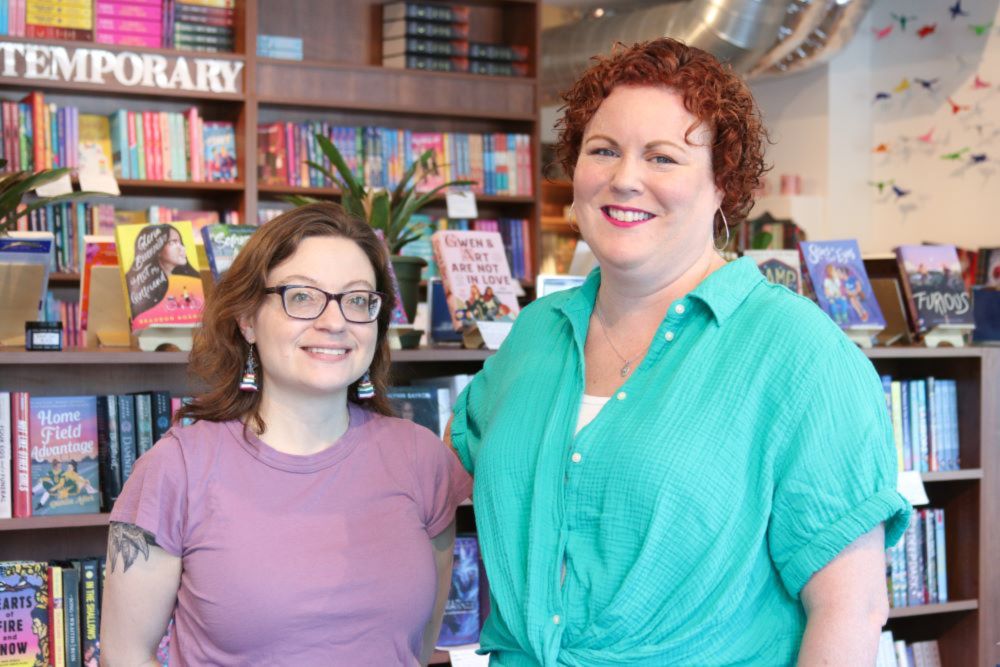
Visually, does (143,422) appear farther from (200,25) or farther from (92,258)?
(200,25)

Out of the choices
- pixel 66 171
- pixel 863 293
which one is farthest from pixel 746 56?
pixel 66 171

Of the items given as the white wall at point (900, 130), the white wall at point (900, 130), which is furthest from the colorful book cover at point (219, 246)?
the white wall at point (900, 130)

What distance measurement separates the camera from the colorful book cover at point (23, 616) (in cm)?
232

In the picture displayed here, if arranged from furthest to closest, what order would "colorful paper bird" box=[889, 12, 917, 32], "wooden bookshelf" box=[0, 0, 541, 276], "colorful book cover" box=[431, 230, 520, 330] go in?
"colorful paper bird" box=[889, 12, 917, 32] → "wooden bookshelf" box=[0, 0, 541, 276] → "colorful book cover" box=[431, 230, 520, 330]

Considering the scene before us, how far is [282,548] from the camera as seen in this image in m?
1.65

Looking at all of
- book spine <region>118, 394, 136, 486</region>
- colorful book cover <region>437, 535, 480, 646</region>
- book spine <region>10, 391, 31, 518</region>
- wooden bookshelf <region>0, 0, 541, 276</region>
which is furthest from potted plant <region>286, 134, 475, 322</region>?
wooden bookshelf <region>0, 0, 541, 276</region>

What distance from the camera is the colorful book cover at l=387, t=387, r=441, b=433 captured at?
2.71m

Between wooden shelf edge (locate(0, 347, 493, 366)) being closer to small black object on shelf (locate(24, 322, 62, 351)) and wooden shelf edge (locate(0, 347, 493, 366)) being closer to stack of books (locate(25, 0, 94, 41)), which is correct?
small black object on shelf (locate(24, 322, 62, 351))

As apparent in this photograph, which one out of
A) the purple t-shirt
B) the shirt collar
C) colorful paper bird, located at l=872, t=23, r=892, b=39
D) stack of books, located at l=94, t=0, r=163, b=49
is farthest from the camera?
colorful paper bird, located at l=872, t=23, r=892, b=39

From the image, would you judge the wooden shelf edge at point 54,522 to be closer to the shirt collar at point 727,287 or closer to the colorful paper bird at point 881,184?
the shirt collar at point 727,287

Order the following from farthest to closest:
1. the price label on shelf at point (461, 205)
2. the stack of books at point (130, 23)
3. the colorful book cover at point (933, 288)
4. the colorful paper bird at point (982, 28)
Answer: the colorful paper bird at point (982, 28) < the price label on shelf at point (461, 205) < the stack of books at point (130, 23) < the colorful book cover at point (933, 288)

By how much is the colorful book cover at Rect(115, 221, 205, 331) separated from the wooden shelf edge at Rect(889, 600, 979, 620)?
6.57ft

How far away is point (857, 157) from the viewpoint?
7379 mm

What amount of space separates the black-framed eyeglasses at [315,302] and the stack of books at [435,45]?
3972mm
